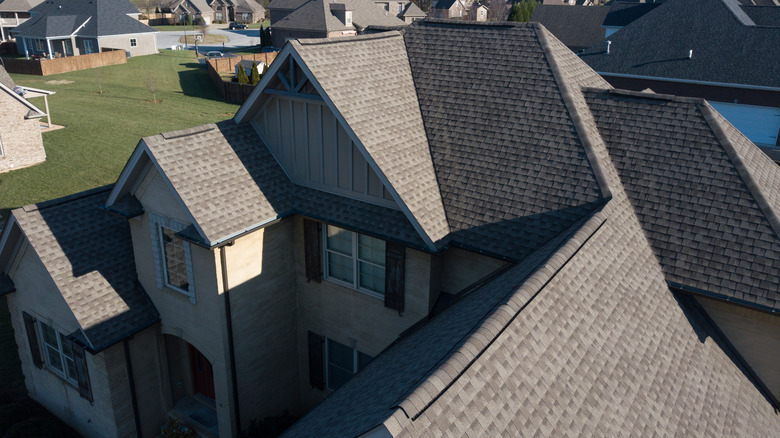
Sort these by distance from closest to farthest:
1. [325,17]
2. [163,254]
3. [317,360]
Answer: [163,254], [317,360], [325,17]

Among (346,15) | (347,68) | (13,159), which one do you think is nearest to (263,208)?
(347,68)

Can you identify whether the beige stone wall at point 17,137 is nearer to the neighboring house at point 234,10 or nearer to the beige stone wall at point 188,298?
the beige stone wall at point 188,298

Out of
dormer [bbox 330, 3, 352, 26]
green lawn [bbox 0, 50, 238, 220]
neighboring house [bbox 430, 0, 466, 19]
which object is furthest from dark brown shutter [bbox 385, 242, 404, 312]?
neighboring house [bbox 430, 0, 466, 19]

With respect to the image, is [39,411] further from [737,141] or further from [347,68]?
[737,141]

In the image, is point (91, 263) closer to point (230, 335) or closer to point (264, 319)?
point (230, 335)

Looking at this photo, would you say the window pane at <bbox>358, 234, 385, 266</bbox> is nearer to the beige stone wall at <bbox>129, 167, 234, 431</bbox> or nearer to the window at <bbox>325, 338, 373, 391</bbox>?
the window at <bbox>325, 338, 373, 391</bbox>

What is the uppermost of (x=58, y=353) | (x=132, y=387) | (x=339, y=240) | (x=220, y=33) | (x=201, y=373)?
(x=220, y=33)

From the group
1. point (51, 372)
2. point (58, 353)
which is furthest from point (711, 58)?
point (51, 372)
